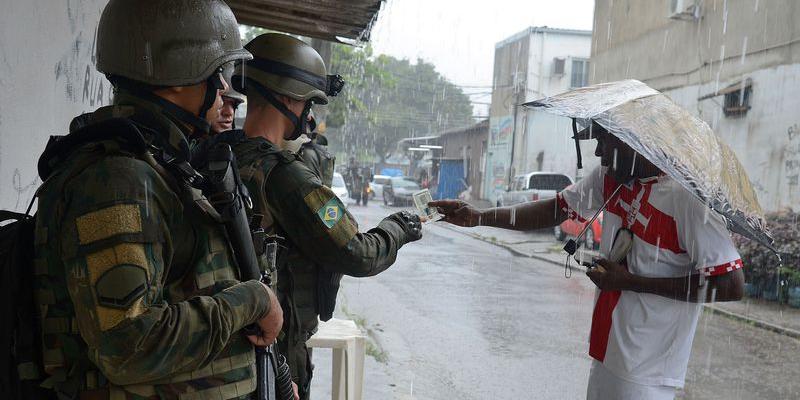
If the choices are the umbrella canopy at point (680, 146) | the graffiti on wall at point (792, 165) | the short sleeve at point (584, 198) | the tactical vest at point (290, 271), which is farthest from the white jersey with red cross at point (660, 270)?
the graffiti on wall at point (792, 165)

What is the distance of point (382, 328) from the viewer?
25.2 ft

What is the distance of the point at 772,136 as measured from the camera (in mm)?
12477

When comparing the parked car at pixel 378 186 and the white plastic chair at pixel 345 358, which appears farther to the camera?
the parked car at pixel 378 186

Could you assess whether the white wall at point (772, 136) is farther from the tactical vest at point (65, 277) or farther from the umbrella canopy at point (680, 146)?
the tactical vest at point (65, 277)

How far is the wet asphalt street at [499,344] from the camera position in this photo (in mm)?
5789

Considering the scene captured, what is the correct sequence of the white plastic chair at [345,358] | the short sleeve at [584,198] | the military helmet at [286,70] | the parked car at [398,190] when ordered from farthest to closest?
1. the parked car at [398,190]
2. the white plastic chair at [345,358]
3. the short sleeve at [584,198]
4. the military helmet at [286,70]

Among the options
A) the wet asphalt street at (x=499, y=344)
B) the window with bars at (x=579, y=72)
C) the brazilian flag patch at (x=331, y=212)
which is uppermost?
the window with bars at (x=579, y=72)

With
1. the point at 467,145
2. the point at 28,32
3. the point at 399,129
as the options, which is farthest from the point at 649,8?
the point at 399,129

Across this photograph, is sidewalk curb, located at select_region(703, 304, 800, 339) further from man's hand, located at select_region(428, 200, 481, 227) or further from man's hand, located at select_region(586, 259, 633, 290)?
man's hand, located at select_region(586, 259, 633, 290)

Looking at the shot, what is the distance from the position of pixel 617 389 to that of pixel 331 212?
143 cm

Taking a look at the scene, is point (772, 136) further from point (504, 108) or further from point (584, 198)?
point (504, 108)

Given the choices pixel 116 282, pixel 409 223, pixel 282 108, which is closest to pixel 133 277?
pixel 116 282

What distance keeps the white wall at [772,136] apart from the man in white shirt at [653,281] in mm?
10123

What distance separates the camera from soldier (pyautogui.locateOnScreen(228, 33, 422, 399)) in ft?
7.17
